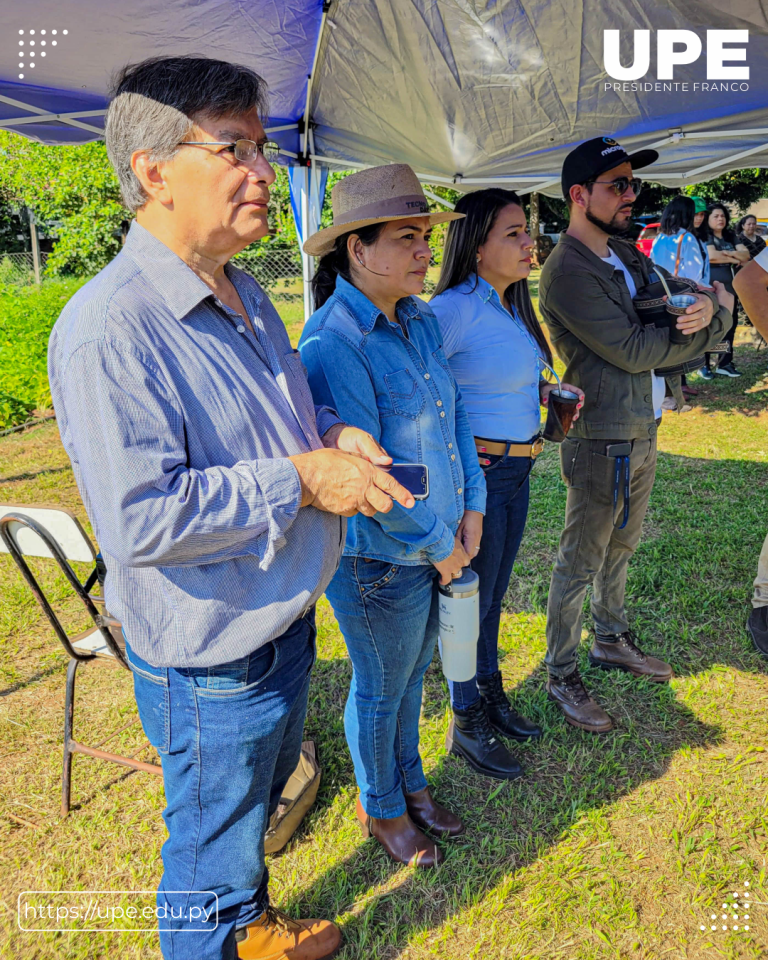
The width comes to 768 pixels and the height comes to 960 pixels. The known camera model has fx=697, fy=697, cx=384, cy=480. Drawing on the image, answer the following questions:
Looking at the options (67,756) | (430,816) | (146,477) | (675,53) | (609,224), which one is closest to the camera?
(146,477)

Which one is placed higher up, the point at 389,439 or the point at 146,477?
the point at 146,477

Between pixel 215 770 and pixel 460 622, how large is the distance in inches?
35.2

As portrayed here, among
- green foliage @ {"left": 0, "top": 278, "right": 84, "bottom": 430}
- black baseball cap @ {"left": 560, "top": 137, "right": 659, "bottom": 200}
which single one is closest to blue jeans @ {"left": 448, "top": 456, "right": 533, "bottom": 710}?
black baseball cap @ {"left": 560, "top": 137, "right": 659, "bottom": 200}

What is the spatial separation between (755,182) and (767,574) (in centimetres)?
1758

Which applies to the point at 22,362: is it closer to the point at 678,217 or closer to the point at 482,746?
the point at 482,746

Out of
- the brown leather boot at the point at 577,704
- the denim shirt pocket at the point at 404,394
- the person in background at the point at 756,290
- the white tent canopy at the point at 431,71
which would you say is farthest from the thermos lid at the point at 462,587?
the white tent canopy at the point at 431,71

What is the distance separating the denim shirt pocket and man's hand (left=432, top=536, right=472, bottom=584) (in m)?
0.42

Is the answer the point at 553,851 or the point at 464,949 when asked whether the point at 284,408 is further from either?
the point at 553,851

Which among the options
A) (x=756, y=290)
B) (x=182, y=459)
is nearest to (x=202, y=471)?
(x=182, y=459)

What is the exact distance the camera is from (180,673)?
139cm

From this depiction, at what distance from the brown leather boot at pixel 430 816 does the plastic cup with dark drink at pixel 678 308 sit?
6.10ft

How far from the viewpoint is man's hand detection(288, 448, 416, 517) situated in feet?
4.30

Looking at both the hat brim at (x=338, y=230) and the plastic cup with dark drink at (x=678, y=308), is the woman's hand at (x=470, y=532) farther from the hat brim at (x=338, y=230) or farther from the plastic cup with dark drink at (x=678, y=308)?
the plastic cup with dark drink at (x=678, y=308)

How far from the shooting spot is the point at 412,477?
1.65 metres
